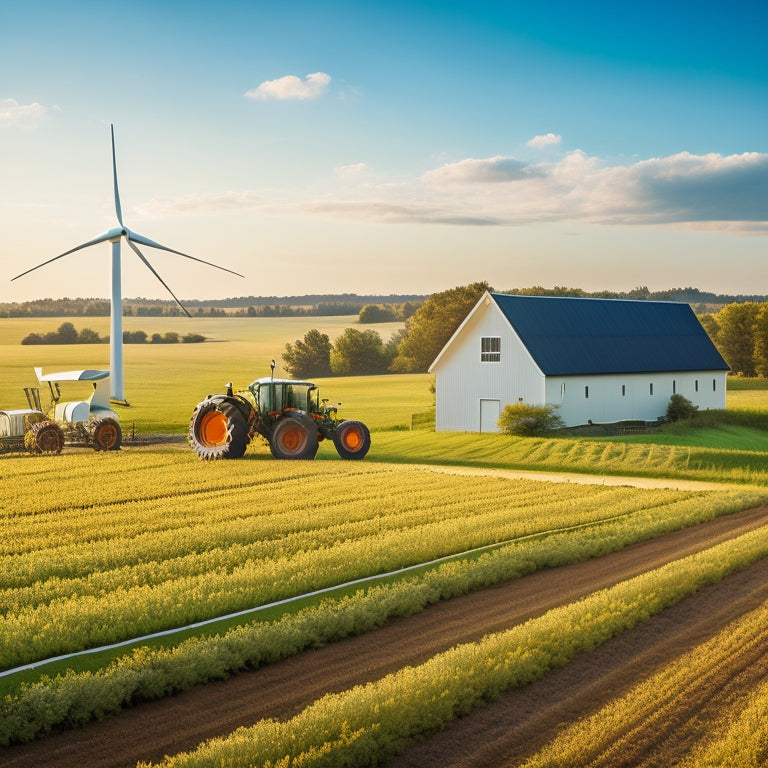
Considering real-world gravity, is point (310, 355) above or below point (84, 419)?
above

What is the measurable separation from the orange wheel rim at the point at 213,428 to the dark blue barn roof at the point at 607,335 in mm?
14739

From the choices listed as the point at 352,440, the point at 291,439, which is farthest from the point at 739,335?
the point at 291,439

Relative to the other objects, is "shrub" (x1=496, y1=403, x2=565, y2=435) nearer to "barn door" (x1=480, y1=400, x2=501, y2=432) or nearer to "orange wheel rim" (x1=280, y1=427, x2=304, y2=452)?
"barn door" (x1=480, y1=400, x2=501, y2=432)

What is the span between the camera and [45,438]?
32.2m

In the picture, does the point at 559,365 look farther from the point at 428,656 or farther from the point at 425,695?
the point at 425,695

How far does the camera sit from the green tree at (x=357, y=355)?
85.3 metres

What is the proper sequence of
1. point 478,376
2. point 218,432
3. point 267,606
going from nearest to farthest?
1. point 267,606
2. point 218,432
3. point 478,376

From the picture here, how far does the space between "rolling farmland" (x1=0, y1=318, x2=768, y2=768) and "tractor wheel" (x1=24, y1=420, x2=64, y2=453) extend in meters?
8.86

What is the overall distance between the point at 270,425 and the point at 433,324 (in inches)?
1714

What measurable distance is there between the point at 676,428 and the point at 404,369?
4299cm

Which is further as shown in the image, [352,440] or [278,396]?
[352,440]

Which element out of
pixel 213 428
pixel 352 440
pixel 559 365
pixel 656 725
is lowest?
pixel 656 725

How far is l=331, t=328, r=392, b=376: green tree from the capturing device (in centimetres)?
8531

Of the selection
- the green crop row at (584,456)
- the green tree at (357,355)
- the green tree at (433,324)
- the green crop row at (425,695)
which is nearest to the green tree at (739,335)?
the green tree at (433,324)
